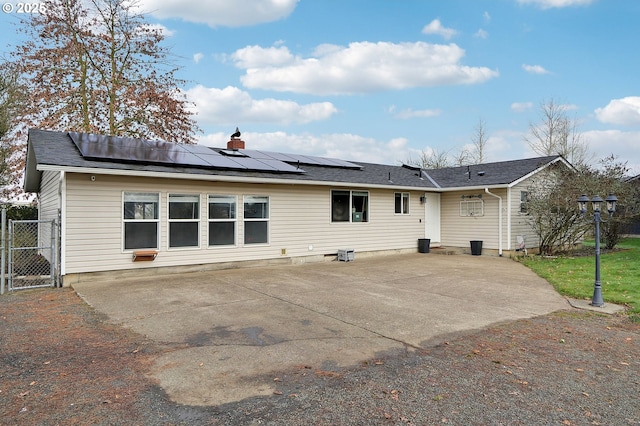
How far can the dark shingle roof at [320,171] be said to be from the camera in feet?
27.7

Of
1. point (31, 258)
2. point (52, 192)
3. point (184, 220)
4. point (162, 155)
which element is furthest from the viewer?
point (31, 258)

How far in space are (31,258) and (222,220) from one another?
21.8 ft

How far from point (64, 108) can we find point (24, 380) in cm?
1638

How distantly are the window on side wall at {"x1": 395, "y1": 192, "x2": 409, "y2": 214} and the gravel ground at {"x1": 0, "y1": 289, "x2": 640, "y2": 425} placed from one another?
9813mm

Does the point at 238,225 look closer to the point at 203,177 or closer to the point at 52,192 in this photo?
the point at 203,177

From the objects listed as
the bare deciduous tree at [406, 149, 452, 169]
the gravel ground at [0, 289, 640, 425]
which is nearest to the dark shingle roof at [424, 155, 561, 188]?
the gravel ground at [0, 289, 640, 425]

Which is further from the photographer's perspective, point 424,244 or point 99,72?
point 99,72

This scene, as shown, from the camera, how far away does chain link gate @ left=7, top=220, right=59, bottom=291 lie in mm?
7736

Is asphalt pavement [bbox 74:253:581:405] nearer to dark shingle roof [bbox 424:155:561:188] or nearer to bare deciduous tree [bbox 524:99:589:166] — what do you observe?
dark shingle roof [bbox 424:155:561:188]

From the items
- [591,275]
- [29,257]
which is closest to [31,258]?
[29,257]

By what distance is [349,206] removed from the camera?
43.7 ft

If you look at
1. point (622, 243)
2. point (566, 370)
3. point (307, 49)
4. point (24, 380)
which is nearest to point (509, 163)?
point (622, 243)

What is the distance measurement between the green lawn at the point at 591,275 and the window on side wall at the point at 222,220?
7871 mm

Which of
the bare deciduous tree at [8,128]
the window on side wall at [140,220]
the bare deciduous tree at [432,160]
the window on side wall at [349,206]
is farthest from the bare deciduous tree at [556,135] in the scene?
the bare deciduous tree at [8,128]
